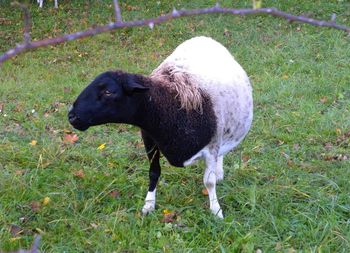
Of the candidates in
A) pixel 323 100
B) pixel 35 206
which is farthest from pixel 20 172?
pixel 323 100

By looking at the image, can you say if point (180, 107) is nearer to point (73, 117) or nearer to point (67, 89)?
point (73, 117)

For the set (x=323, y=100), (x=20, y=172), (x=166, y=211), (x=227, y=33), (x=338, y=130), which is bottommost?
(x=227, y=33)

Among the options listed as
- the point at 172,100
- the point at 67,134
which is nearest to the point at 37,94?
the point at 67,134

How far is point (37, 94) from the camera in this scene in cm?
736

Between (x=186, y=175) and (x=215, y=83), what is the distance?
3.52ft

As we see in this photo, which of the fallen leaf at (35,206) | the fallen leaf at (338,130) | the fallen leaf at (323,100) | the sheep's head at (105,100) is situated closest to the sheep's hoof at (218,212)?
the sheep's head at (105,100)

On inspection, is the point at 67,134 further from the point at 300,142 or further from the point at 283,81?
the point at 283,81

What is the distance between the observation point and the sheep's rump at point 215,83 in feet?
12.0

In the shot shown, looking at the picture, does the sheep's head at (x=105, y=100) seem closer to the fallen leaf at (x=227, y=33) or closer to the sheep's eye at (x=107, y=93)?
the sheep's eye at (x=107, y=93)

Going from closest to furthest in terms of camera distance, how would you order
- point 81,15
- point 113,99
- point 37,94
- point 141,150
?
point 113,99
point 141,150
point 37,94
point 81,15

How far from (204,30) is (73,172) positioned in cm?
701

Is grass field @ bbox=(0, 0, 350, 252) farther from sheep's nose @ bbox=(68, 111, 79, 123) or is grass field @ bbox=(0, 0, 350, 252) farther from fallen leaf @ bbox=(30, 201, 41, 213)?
sheep's nose @ bbox=(68, 111, 79, 123)

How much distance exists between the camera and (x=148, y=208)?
398 centimetres

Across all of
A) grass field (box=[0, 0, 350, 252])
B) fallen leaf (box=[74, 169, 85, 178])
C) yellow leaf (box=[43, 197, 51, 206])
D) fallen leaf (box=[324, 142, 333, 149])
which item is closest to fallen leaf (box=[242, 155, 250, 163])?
grass field (box=[0, 0, 350, 252])
